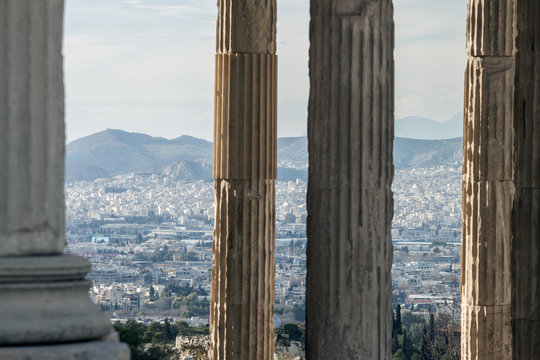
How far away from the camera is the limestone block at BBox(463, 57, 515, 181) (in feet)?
119

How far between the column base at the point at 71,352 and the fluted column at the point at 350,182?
17986 mm

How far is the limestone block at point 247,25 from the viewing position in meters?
37.0

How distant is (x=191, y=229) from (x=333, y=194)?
4933cm

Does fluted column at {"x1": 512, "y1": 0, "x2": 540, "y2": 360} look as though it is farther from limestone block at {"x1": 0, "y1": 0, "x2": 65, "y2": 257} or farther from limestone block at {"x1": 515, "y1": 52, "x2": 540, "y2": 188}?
limestone block at {"x1": 0, "y1": 0, "x2": 65, "y2": 257}

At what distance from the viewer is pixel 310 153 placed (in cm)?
2816

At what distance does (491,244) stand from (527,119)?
1280 centimetres

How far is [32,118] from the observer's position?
9867 millimetres

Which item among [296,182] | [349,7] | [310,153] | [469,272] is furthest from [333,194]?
[296,182]

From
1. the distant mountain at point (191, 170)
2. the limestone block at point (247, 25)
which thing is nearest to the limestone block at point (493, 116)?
the limestone block at point (247, 25)

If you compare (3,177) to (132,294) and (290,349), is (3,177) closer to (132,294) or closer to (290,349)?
(290,349)

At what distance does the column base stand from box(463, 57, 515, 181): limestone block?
27901mm

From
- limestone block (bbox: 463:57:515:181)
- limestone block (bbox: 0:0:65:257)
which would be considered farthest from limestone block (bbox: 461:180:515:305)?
limestone block (bbox: 0:0:65:257)

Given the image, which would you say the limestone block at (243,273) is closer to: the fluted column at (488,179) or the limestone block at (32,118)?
the fluted column at (488,179)

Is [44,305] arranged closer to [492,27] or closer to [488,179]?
[488,179]
